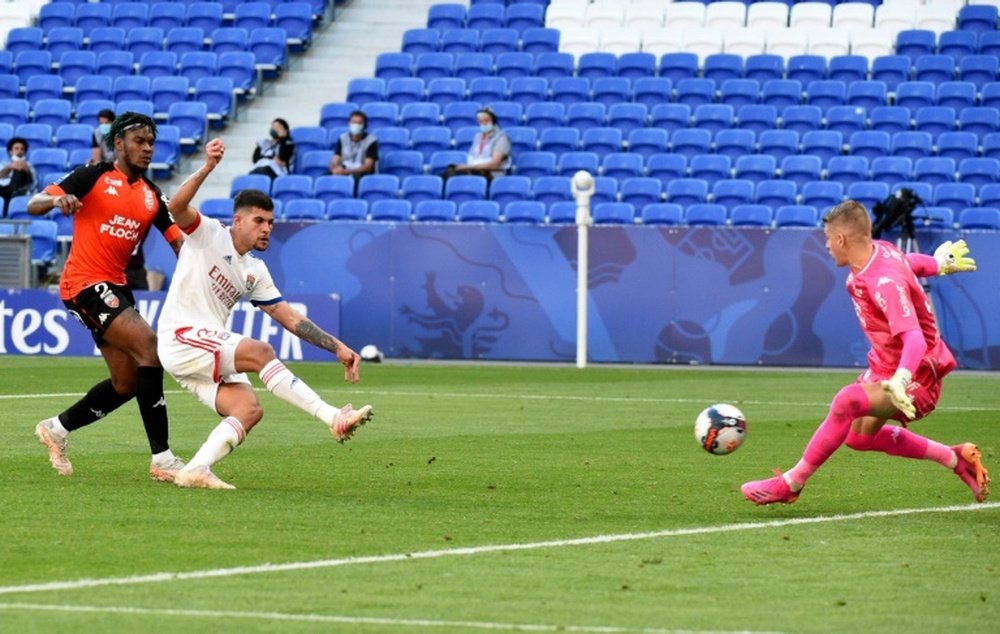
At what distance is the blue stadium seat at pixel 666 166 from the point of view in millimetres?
28438

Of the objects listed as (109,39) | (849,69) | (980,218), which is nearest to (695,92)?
(849,69)

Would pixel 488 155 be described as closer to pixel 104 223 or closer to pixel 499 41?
pixel 499 41

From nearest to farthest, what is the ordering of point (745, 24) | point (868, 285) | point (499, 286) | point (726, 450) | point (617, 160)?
point (868, 285) → point (726, 450) → point (499, 286) → point (617, 160) → point (745, 24)

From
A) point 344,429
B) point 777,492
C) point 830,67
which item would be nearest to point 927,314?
point 777,492

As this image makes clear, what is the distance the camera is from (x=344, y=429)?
10641 mm

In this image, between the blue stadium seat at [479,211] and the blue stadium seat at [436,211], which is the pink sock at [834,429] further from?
the blue stadium seat at [436,211]

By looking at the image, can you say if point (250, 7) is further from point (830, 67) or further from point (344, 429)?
point (344, 429)

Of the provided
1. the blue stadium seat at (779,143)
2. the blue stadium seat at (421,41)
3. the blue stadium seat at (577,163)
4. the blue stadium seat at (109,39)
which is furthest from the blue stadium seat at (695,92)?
the blue stadium seat at (109,39)

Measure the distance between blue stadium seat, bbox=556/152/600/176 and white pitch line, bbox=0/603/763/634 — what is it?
867 inches

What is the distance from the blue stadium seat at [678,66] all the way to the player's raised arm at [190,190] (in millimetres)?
20221

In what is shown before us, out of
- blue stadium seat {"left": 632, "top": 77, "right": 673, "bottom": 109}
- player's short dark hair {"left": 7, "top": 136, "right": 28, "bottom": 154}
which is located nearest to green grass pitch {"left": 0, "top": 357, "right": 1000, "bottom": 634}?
player's short dark hair {"left": 7, "top": 136, "right": 28, "bottom": 154}

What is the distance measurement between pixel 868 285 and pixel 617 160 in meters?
18.7

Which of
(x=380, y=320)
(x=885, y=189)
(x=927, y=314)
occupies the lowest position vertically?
(x=380, y=320)

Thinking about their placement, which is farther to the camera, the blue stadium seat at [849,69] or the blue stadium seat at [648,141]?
the blue stadium seat at [849,69]
